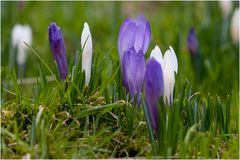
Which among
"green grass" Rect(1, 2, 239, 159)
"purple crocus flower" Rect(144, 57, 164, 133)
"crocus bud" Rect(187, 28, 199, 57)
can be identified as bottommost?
"green grass" Rect(1, 2, 239, 159)

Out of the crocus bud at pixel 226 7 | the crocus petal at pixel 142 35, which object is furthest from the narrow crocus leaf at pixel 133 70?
the crocus bud at pixel 226 7

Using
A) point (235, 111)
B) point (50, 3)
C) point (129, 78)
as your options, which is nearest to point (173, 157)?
point (129, 78)

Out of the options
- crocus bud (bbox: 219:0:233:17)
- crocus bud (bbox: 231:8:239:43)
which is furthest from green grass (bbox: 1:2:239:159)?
crocus bud (bbox: 219:0:233:17)

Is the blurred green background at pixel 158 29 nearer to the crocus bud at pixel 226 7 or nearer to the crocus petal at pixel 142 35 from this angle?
the crocus bud at pixel 226 7

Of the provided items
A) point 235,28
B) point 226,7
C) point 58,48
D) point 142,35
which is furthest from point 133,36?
point 226,7

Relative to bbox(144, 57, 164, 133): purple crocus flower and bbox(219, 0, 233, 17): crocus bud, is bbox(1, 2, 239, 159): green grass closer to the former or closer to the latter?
bbox(144, 57, 164, 133): purple crocus flower

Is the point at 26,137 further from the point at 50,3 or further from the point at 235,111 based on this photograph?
the point at 50,3
